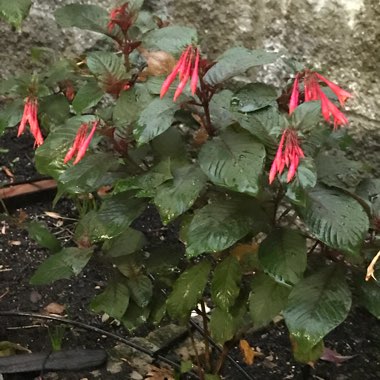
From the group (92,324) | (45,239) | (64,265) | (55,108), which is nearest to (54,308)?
(92,324)

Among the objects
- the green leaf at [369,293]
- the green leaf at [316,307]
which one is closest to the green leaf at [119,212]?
the green leaf at [316,307]

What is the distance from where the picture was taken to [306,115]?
122cm

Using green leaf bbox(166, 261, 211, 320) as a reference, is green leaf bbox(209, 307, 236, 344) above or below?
below

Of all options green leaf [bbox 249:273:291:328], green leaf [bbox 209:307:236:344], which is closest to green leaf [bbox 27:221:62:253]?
green leaf [bbox 209:307:236:344]

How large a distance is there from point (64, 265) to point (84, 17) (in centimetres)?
54

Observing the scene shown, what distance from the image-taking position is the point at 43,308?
215 centimetres

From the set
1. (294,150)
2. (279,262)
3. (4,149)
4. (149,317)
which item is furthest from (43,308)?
(294,150)

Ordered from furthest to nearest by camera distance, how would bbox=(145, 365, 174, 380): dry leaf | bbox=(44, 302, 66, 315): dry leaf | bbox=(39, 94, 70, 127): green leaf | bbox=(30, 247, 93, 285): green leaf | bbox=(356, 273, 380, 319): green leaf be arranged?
1. bbox=(44, 302, 66, 315): dry leaf
2. bbox=(145, 365, 174, 380): dry leaf
3. bbox=(39, 94, 70, 127): green leaf
4. bbox=(30, 247, 93, 285): green leaf
5. bbox=(356, 273, 380, 319): green leaf

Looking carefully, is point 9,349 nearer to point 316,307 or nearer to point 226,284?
point 226,284

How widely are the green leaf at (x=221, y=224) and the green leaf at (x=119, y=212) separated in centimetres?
13

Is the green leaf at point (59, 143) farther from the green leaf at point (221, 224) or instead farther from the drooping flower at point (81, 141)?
the green leaf at point (221, 224)

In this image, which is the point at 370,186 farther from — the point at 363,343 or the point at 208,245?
the point at 363,343

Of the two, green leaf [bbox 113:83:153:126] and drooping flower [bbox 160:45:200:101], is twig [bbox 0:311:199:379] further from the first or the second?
drooping flower [bbox 160:45:200:101]

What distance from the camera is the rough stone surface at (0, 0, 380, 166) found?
1.94 metres
